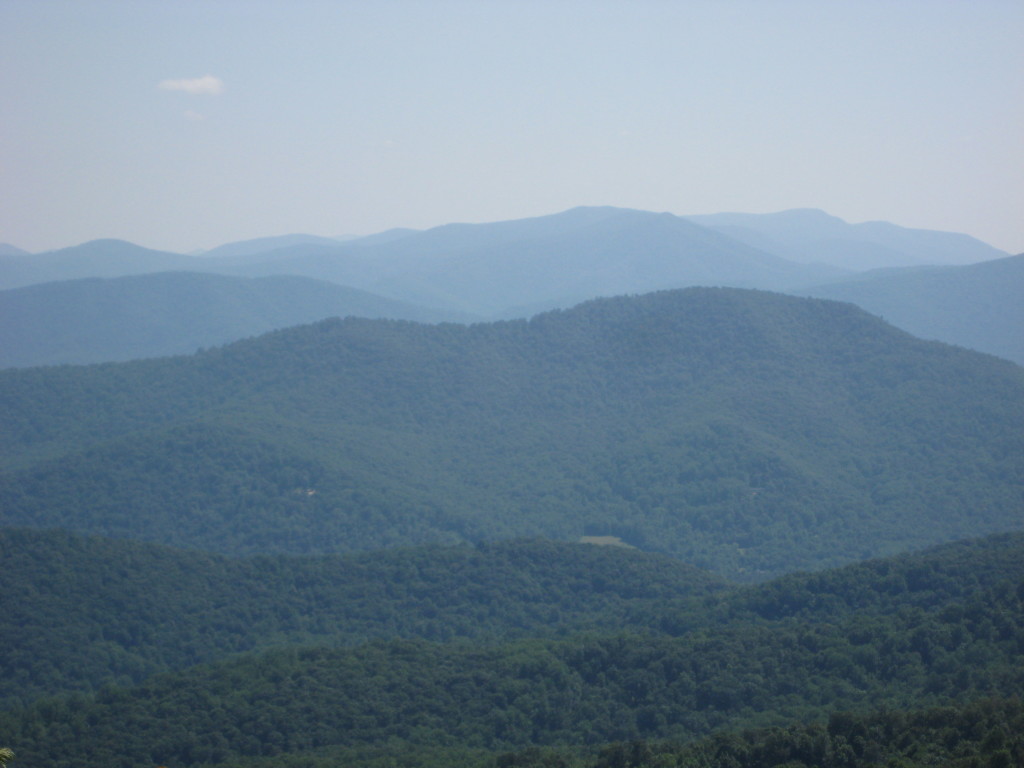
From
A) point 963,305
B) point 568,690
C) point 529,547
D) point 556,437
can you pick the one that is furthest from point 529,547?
point 963,305

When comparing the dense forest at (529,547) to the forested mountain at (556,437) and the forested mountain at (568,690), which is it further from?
the forested mountain at (556,437)

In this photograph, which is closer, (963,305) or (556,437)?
(556,437)

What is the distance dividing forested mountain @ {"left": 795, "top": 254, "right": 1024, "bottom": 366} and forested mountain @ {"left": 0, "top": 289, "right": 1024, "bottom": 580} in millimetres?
77126

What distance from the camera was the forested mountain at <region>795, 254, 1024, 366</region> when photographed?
600 feet

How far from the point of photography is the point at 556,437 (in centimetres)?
10775

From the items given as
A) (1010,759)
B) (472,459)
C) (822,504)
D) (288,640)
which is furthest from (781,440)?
(1010,759)

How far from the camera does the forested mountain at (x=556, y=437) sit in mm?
88062

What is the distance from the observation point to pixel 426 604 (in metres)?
60.8

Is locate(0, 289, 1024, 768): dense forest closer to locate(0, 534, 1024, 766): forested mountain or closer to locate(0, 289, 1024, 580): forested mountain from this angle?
locate(0, 534, 1024, 766): forested mountain

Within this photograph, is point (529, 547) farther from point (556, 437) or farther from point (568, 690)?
point (556, 437)

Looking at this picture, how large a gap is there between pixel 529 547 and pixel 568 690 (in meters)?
25.8

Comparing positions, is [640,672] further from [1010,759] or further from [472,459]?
[472,459]

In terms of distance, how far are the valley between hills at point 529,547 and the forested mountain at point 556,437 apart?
34 cm

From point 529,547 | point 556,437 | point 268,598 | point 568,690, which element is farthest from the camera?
point 556,437
